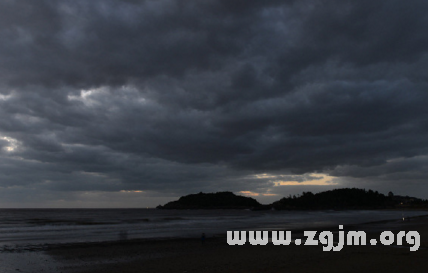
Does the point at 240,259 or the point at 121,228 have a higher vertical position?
the point at 240,259

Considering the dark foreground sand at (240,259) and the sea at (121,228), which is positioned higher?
the dark foreground sand at (240,259)

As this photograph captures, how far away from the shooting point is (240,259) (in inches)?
827

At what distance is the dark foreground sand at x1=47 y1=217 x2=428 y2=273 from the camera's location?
57.4 feet

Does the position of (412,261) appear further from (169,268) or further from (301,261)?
(169,268)

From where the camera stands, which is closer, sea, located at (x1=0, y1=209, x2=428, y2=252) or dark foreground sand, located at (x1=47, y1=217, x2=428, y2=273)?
dark foreground sand, located at (x1=47, y1=217, x2=428, y2=273)

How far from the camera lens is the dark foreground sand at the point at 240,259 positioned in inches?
689

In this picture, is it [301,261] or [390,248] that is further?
[390,248]

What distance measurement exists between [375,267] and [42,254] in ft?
75.8

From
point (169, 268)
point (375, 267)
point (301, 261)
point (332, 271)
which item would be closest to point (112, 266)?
point (169, 268)

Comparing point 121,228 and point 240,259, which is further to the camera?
point 121,228

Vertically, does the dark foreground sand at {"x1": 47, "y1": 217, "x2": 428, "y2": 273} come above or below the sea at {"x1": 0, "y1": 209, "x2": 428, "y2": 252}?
above

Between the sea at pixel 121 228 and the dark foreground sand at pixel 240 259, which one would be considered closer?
the dark foreground sand at pixel 240 259

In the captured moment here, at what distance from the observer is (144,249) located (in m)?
27.1

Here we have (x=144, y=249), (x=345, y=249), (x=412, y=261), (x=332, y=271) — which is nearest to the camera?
(x=332, y=271)
